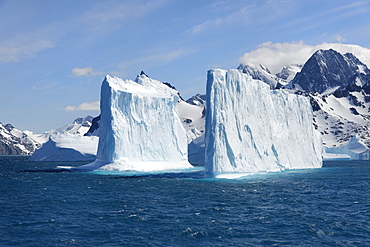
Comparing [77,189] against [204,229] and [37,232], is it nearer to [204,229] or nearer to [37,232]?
[37,232]

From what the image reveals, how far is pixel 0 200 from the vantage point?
2550 cm

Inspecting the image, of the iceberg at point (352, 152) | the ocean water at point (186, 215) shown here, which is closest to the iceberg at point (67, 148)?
the ocean water at point (186, 215)

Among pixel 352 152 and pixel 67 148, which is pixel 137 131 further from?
pixel 352 152

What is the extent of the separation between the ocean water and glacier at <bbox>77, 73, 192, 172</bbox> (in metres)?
19.3

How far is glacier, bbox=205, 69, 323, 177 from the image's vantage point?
121 ft

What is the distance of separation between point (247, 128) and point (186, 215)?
21.2 metres

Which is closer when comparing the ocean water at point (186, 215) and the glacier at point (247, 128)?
the ocean water at point (186, 215)

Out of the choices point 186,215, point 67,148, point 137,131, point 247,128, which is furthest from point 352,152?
point 186,215

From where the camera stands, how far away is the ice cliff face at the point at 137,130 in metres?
51.2

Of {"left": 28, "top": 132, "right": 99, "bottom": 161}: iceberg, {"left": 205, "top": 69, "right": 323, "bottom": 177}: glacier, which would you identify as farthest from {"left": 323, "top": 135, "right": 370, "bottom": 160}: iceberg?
{"left": 28, "top": 132, "right": 99, "bottom": 161}: iceberg

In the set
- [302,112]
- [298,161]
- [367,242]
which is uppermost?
[302,112]

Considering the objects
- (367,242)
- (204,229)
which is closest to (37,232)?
(204,229)

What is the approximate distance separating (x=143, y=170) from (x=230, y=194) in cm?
2566

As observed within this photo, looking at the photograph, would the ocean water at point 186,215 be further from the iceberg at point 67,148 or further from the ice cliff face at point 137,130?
the iceberg at point 67,148
